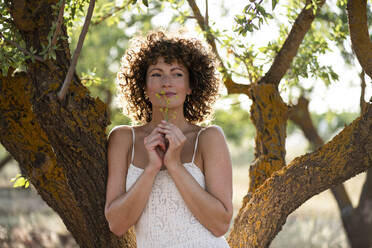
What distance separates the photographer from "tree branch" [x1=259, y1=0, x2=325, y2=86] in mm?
4145

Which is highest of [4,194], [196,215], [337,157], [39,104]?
[4,194]

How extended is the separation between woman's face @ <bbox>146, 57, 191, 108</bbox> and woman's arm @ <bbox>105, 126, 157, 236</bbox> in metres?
0.31

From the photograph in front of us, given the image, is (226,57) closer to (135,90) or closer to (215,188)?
(135,90)

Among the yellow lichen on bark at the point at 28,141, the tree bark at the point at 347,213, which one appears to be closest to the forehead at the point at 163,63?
the yellow lichen on bark at the point at 28,141

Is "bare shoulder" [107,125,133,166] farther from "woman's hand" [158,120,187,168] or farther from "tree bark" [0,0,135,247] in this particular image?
"woman's hand" [158,120,187,168]

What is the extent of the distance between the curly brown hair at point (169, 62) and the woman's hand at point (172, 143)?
0.51m

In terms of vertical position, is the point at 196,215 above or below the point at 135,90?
below

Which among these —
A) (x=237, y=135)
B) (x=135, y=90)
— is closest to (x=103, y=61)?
(x=237, y=135)

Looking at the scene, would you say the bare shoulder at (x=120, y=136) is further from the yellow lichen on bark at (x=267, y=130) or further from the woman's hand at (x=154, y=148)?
the yellow lichen on bark at (x=267, y=130)

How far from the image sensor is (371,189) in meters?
7.15

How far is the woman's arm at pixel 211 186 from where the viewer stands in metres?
2.65

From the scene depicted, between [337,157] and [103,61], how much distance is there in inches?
430

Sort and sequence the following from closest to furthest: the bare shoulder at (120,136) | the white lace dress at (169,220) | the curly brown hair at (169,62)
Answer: the white lace dress at (169,220)
the bare shoulder at (120,136)
the curly brown hair at (169,62)

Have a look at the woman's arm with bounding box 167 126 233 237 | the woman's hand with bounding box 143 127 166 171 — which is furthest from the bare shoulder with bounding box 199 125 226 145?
the woman's hand with bounding box 143 127 166 171
